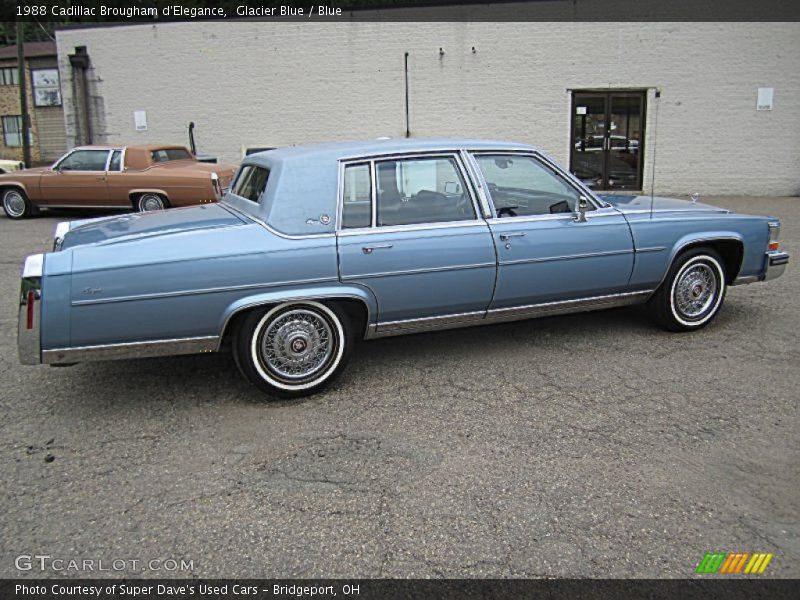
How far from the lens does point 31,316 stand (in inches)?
138

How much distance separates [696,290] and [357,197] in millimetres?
2832

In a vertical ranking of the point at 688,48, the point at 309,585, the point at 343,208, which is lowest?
the point at 309,585

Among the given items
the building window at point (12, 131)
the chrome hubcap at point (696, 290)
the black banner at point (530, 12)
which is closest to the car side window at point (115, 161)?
the black banner at point (530, 12)

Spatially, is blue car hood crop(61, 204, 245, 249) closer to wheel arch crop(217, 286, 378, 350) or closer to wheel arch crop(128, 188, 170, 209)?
wheel arch crop(217, 286, 378, 350)

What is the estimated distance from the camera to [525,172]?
4.75 metres

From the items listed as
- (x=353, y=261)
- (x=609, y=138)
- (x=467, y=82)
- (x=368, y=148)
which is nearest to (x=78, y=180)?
(x=467, y=82)

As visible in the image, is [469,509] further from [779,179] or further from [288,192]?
[779,179]

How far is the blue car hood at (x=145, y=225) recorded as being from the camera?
393 centimetres

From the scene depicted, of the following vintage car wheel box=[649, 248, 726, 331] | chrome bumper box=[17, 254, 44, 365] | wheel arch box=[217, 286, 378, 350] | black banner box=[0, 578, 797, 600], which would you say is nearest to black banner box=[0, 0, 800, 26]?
vintage car wheel box=[649, 248, 726, 331]

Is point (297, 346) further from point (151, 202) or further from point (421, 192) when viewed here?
point (151, 202)

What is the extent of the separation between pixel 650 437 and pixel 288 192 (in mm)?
2515

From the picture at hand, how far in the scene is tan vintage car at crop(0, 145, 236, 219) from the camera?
450 inches

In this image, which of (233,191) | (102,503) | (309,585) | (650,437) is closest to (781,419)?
(650,437)

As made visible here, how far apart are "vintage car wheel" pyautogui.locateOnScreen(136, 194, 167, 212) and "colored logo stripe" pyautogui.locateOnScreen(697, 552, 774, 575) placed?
1081cm
